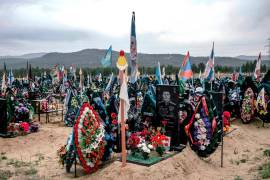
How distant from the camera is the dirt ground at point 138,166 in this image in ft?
28.0

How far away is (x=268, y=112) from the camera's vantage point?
16.8 metres

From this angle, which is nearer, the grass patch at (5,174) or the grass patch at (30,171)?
the grass patch at (5,174)

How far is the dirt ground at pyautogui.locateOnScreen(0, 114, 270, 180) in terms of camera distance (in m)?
8.54

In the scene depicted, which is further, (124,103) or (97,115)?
(97,115)

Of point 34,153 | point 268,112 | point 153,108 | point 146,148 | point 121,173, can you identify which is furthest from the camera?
point 268,112

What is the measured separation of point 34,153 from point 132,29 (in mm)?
5399

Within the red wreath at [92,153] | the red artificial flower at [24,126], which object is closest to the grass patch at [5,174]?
the red wreath at [92,153]

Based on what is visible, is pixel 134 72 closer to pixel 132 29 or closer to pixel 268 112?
pixel 132 29

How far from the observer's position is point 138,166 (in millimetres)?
8555

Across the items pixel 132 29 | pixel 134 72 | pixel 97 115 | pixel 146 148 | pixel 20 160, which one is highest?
pixel 132 29

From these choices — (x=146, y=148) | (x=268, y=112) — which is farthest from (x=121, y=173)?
(x=268, y=112)

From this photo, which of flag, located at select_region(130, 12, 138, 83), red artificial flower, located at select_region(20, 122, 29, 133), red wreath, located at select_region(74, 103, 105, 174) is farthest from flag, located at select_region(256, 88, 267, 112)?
red artificial flower, located at select_region(20, 122, 29, 133)

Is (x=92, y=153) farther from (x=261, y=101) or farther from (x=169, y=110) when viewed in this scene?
(x=261, y=101)

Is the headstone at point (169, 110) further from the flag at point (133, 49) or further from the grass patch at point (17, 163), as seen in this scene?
the grass patch at point (17, 163)
